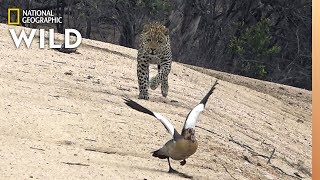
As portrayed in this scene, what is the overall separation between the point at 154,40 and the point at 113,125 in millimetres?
1854

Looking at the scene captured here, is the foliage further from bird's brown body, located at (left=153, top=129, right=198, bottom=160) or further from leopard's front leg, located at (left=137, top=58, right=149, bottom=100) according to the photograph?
bird's brown body, located at (left=153, top=129, right=198, bottom=160)

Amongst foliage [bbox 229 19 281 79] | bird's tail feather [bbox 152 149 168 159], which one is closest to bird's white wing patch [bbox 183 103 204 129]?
bird's tail feather [bbox 152 149 168 159]

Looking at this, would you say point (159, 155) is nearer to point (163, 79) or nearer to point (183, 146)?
point (183, 146)

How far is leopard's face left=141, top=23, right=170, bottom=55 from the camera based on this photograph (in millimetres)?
8125

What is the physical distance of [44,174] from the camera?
4688 mm

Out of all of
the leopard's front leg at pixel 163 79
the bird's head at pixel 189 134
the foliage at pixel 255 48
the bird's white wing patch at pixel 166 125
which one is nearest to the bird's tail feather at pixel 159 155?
the bird's white wing patch at pixel 166 125

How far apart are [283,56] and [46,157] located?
11.9 m

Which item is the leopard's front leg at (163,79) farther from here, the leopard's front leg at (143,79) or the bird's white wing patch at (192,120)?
the bird's white wing patch at (192,120)

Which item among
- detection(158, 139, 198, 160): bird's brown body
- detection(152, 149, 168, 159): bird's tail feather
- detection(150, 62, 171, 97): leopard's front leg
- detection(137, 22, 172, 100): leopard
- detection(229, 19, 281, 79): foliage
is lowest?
detection(229, 19, 281, 79): foliage

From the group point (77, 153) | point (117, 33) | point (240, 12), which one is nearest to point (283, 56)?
point (240, 12)

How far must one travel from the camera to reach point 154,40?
8156 millimetres

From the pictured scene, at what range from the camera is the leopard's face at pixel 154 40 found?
8.12 meters

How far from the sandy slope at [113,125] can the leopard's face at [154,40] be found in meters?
0.51

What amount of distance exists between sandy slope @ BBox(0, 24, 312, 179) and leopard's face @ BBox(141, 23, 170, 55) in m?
0.51
